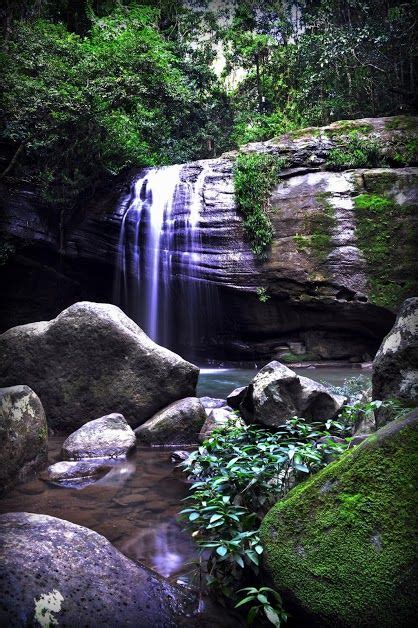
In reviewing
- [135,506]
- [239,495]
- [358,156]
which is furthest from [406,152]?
[239,495]

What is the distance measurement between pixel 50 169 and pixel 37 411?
1144cm

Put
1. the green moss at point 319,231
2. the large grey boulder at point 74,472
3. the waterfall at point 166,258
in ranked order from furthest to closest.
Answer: the waterfall at point 166,258, the green moss at point 319,231, the large grey boulder at point 74,472

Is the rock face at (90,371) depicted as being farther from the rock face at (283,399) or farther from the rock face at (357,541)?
the rock face at (357,541)

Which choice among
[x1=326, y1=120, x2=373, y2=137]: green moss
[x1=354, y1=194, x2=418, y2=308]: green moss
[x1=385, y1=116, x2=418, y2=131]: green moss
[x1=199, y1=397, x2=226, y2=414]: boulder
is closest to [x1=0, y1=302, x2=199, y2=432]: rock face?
[x1=199, y1=397, x2=226, y2=414]: boulder

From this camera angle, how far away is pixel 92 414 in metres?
6.52

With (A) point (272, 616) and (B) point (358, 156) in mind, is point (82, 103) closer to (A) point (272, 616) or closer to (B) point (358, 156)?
(B) point (358, 156)

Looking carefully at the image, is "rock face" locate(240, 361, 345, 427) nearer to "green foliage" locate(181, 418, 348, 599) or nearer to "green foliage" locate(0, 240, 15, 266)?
"green foliage" locate(181, 418, 348, 599)

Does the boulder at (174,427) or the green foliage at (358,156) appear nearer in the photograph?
the boulder at (174,427)

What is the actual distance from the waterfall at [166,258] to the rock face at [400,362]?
31.1 ft

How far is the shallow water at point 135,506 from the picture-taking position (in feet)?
10.9

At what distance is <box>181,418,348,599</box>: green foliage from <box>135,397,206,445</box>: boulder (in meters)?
2.65

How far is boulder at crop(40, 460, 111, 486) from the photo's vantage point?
4730 millimetres

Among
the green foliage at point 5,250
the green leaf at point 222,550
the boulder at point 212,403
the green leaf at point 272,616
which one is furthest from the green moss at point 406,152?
the green leaf at point 272,616

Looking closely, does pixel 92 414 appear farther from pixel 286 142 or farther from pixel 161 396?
pixel 286 142
